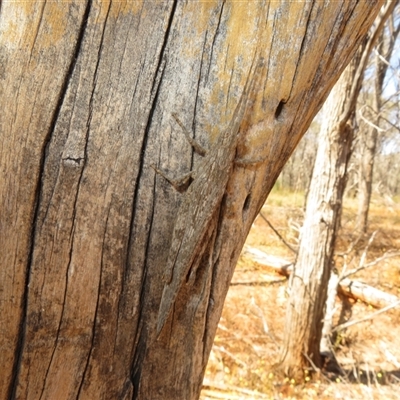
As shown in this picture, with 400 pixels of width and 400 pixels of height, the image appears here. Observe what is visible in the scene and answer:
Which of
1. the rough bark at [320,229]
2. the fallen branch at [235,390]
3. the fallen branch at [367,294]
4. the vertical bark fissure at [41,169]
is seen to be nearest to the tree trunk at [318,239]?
the rough bark at [320,229]

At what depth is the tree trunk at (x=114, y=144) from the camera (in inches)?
49.2

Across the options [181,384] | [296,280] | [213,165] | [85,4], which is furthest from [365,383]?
[85,4]

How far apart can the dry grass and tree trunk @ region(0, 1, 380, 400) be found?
406cm

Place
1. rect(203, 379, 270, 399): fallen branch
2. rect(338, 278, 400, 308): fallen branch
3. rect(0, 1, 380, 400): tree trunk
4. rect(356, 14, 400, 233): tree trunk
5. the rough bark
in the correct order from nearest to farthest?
rect(0, 1, 380, 400): tree trunk, rect(203, 379, 270, 399): fallen branch, the rough bark, rect(338, 278, 400, 308): fallen branch, rect(356, 14, 400, 233): tree trunk

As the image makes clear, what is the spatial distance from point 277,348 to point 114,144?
5.84 meters

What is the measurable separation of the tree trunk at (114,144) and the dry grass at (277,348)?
4.06 m

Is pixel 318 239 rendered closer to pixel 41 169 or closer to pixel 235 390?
pixel 235 390

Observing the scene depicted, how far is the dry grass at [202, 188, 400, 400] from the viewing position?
5.28 m

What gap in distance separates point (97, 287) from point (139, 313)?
0.54ft

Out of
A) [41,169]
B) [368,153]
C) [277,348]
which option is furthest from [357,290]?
[41,169]

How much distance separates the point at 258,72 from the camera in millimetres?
1278

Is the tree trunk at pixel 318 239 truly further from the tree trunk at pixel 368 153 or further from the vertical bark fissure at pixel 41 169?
the tree trunk at pixel 368 153

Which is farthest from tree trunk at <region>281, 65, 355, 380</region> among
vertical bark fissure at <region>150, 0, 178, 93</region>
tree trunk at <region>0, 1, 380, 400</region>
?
vertical bark fissure at <region>150, 0, 178, 93</region>

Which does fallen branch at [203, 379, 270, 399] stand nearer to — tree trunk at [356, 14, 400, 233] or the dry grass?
the dry grass
